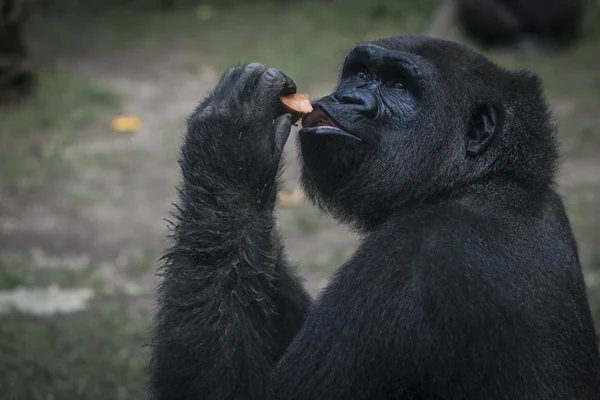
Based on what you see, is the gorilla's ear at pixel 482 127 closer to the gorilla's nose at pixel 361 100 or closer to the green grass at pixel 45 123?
the gorilla's nose at pixel 361 100

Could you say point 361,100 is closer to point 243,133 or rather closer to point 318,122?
point 318,122

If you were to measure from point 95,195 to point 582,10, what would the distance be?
444 inches

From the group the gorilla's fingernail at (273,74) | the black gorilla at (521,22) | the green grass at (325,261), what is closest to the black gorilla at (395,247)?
the gorilla's fingernail at (273,74)

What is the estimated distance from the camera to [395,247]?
4.14 meters

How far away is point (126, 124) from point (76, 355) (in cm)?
651

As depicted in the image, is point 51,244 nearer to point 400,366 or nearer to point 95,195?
point 95,195

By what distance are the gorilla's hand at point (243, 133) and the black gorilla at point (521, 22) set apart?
13365mm

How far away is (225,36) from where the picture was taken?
17.5 meters

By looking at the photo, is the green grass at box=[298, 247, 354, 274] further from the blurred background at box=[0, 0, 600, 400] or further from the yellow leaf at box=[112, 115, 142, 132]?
the yellow leaf at box=[112, 115, 142, 132]

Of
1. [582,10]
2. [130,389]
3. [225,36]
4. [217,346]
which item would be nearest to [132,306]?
[130,389]

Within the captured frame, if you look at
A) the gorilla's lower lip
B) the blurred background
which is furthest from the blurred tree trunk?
the gorilla's lower lip

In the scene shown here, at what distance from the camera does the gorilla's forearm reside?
4.12 metres

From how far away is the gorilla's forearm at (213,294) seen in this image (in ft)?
13.5

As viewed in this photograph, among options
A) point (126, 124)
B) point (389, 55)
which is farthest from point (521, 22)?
point (389, 55)
